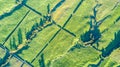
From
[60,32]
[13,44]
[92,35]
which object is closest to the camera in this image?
[92,35]

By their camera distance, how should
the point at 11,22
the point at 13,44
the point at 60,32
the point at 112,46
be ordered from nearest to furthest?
the point at 112,46 → the point at 60,32 → the point at 13,44 → the point at 11,22

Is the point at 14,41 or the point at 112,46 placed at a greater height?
the point at 14,41

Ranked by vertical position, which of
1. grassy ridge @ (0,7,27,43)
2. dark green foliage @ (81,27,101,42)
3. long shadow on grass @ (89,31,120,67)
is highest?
grassy ridge @ (0,7,27,43)

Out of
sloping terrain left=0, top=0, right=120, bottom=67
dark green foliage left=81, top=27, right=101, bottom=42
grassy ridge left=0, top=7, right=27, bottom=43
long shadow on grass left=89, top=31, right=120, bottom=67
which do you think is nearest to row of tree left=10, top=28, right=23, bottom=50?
sloping terrain left=0, top=0, right=120, bottom=67

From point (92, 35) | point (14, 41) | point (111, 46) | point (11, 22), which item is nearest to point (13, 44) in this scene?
point (14, 41)

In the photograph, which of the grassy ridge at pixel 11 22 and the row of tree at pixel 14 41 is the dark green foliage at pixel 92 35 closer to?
the row of tree at pixel 14 41

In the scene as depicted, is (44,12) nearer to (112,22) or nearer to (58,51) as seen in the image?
(58,51)

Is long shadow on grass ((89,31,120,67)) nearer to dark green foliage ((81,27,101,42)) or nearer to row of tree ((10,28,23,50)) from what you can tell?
dark green foliage ((81,27,101,42))

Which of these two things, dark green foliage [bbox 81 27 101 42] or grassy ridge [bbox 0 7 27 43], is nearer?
dark green foliage [bbox 81 27 101 42]

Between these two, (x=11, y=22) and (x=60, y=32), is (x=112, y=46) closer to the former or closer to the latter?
(x=60, y=32)

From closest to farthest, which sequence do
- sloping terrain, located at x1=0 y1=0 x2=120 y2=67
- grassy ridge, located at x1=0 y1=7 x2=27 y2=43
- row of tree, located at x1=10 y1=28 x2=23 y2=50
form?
sloping terrain, located at x1=0 y1=0 x2=120 y2=67 → row of tree, located at x1=10 y1=28 x2=23 y2=50 → grassy ridge, located at x1=0 y1=7 x2=27 y2=43

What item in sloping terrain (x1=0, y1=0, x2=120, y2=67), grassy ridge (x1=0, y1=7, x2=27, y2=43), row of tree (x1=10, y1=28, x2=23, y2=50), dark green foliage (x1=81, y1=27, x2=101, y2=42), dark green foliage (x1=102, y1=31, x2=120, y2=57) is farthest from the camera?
grassy ridge (x1=0, y1=7, x2=27, y2=43)

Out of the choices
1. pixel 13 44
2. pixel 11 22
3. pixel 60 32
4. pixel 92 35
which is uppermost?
pixel 11 22

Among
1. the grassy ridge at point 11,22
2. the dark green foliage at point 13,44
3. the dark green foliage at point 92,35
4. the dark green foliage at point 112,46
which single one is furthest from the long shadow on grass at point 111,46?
the grassy ridge at point 11,22
